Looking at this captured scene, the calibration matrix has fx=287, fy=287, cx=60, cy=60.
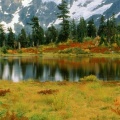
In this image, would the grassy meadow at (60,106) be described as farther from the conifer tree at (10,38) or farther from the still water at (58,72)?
the conifer tree at (10,38)

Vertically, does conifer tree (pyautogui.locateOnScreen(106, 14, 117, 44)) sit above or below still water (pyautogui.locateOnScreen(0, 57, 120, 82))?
above

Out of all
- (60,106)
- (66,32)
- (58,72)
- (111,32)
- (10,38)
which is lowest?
(58,72)

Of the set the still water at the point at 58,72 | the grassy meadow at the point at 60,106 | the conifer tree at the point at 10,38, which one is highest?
the conifer tree at the point at 10,38

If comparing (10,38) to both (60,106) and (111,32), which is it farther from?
(60,106)

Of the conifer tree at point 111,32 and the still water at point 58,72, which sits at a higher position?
the conifer tree at point 111,32

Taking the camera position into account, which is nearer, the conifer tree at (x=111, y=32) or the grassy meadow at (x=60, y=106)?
the grassy meadow at (x=60, y=106)

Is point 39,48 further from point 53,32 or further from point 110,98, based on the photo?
point 110,98

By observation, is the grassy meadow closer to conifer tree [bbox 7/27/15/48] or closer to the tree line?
the tree line

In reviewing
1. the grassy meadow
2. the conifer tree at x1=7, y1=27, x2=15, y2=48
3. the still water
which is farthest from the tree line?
the grassy meadow

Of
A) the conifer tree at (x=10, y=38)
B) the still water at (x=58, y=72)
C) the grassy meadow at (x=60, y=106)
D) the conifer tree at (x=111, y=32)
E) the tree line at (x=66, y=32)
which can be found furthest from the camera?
the conifer tree at (x=10, y=38)

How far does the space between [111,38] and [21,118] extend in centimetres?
10409

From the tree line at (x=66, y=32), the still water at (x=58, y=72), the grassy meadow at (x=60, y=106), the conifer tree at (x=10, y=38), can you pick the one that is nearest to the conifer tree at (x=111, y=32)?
the tree line at (x=66, y=32)

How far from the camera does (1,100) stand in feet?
66.7

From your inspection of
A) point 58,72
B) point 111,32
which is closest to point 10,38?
point 111,32
